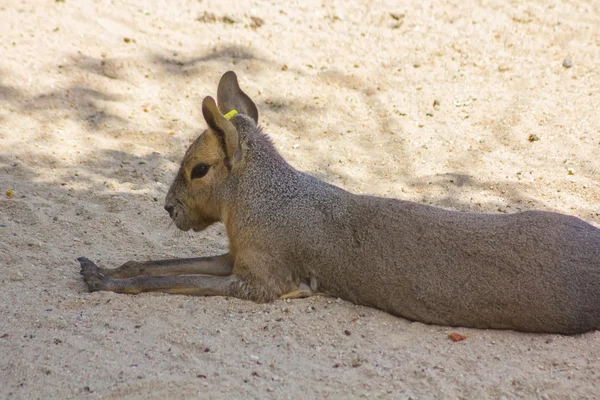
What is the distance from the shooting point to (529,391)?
11.0 ft

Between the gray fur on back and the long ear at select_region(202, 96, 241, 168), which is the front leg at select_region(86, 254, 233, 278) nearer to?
the gray fur on back

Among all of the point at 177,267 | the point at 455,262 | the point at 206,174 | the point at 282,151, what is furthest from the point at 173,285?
the point at 282,151

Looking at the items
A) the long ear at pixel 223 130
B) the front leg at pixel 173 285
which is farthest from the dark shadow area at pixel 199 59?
the front leg at pixel 173 285

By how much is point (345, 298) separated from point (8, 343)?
184 centimetres

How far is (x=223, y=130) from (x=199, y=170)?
344 mm

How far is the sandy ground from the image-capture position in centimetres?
348

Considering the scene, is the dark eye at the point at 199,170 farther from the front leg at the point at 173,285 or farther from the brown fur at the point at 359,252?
the front leg at the point at 173,285

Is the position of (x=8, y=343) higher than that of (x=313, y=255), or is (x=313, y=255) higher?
(x=313, y=255)

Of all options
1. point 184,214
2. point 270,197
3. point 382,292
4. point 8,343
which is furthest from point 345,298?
point 8,343

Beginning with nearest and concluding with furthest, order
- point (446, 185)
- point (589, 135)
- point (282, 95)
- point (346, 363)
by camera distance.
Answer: point (346, 363)
point (446, 185)
point (589, 135)
point (282, 95)

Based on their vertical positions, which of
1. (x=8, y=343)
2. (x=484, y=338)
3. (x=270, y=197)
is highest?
(x=270, y=197)

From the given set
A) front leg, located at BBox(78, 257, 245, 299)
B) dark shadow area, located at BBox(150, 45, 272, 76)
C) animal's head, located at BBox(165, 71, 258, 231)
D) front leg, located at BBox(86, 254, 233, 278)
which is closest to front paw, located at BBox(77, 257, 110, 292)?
front leg, located at BBox(78, 257, 245, 299)

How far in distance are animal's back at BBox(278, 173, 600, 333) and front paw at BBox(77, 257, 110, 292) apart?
115 cm

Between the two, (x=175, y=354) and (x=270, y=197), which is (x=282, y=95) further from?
(x=175, y=354)
